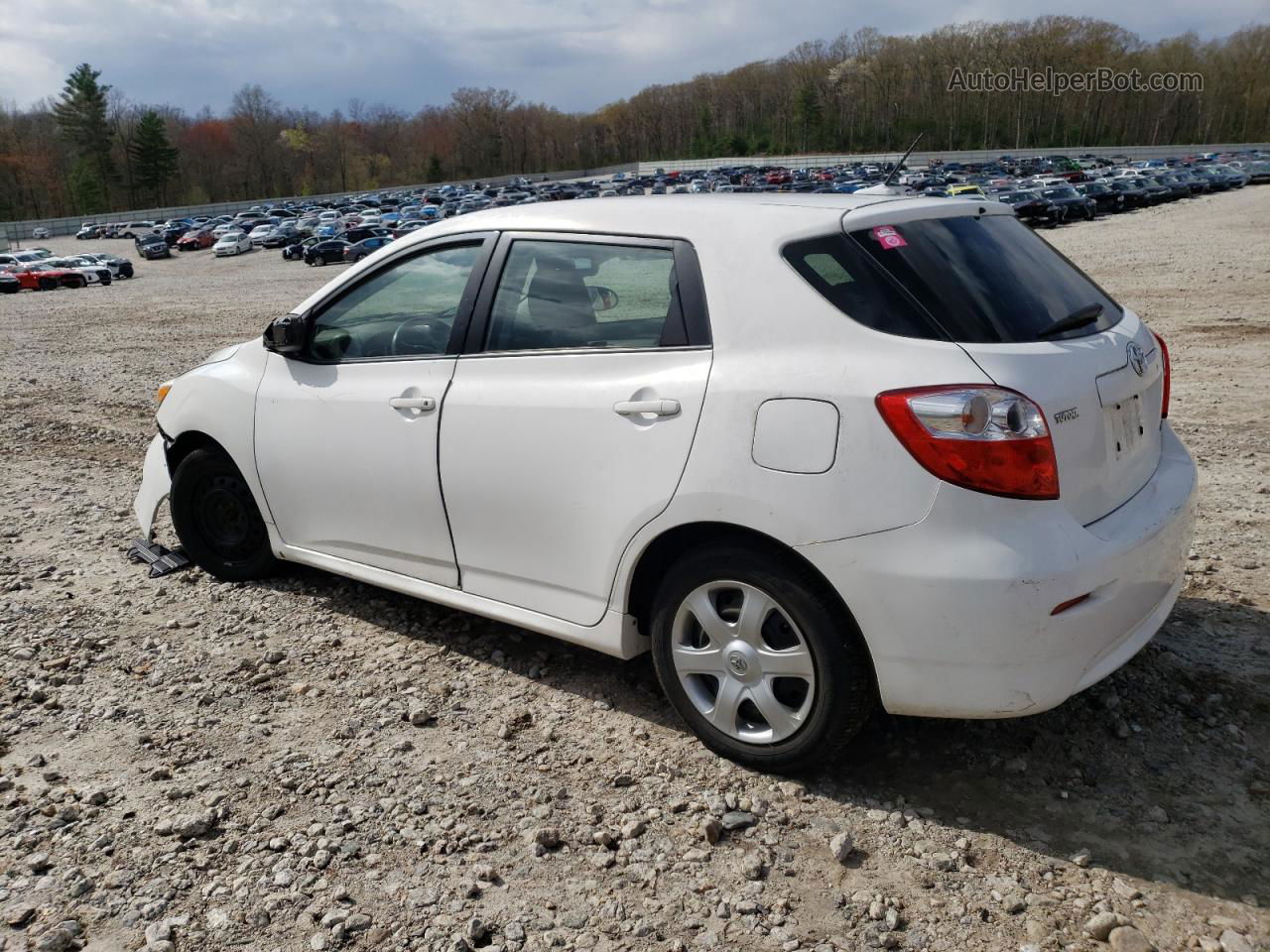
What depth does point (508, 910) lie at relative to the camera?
274cm

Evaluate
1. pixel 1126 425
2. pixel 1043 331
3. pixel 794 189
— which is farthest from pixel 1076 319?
pixel 794 189

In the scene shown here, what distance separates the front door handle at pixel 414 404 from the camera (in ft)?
12.5

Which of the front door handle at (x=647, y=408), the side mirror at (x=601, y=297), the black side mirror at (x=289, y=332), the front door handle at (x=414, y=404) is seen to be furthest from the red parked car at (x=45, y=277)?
the front door handle at (x=647, y=408)

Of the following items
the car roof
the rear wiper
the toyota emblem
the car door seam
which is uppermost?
the car roof

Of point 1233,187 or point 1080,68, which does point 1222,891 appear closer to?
point 1233,187

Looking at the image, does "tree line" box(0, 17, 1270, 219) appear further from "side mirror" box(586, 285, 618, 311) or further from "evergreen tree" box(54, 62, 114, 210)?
"side mirror" box(586, 285, 618, 311)

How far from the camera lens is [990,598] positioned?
268cm

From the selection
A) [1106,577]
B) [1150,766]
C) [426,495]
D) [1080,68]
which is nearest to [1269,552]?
[1150,766]

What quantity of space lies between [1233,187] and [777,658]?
64.5 meters

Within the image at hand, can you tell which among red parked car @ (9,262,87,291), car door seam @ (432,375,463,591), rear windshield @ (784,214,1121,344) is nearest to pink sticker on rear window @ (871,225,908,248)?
rear windshield @ (784,214,1121,344)

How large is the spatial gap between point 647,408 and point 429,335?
4.00 feet

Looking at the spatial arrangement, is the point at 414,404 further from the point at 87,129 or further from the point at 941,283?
the point at 87,129

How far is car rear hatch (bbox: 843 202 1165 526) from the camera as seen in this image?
110 inches

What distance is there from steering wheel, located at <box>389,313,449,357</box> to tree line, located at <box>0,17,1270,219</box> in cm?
13178
